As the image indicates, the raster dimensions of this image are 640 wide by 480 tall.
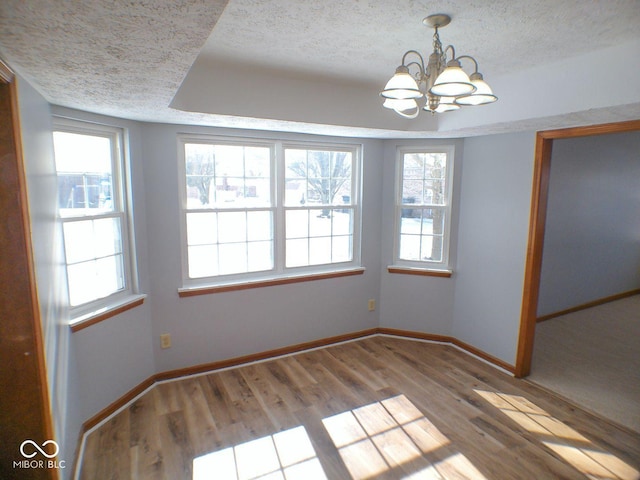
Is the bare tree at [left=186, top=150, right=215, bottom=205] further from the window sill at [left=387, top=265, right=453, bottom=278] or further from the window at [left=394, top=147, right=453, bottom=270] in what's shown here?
the window sill at [left=387, top=265, right=453, bottom=278]

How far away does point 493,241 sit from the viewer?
3.53 meters

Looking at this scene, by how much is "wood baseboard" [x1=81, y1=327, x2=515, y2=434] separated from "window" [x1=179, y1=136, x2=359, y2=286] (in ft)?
2.50

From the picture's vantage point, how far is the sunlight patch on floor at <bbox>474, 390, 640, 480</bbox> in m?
2.24

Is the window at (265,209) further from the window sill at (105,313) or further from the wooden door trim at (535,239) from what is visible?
the wooden door trim at (535,239)

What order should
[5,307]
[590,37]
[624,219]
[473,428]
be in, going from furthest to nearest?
[624,219] → [473,428] → [590,37] → [5,307]

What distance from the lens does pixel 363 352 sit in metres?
3.81

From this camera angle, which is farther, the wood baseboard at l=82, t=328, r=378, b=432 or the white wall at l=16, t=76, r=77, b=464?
the wood baseboard at l=82, t=328, r=378, b=432

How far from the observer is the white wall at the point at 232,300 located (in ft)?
Result: 9.96

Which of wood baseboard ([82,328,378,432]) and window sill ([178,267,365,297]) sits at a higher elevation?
window sill ([178,267,365,297])

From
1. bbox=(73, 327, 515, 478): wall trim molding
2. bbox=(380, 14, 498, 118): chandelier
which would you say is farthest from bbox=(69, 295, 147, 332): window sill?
bbox=(380, 14, 498, 118): chandelier

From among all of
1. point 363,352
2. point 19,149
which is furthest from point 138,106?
point 363,352

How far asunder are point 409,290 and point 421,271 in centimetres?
26

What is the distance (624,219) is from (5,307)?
6.73 m

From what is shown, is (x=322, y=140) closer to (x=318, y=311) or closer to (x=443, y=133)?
(x=443, y=133)
